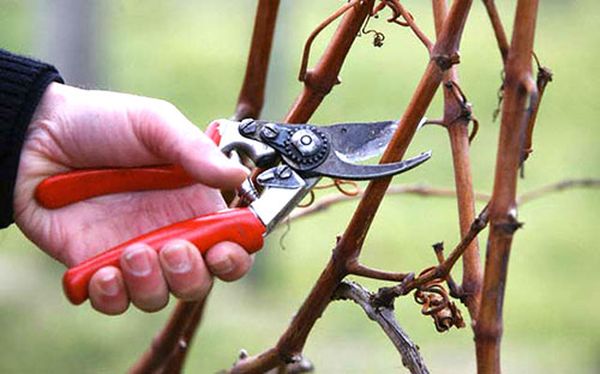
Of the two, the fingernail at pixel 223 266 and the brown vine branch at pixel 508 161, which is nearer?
the brown vine branch at pixel 508 161

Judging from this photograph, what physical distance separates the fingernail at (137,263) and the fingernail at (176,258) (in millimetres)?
18

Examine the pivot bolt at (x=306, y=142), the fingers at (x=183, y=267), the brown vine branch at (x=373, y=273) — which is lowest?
the fingers at (x=183, y=267)

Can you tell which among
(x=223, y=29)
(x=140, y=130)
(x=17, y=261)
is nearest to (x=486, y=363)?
(x=140, y=130)

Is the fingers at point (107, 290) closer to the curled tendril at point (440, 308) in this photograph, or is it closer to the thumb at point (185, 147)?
the thumb at point (185, 147)

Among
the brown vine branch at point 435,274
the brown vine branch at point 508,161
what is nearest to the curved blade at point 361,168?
the brown vine branch at point 435,274

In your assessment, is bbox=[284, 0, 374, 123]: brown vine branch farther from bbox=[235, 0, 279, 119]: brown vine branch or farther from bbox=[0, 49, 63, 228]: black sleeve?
bbox=[0, 49, 63, 228]: black sleeve

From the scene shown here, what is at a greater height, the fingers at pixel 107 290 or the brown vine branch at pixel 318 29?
the brown vine branch at pixel 318 29

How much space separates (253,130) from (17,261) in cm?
453

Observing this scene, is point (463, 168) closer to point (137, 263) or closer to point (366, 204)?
point (366, 204)

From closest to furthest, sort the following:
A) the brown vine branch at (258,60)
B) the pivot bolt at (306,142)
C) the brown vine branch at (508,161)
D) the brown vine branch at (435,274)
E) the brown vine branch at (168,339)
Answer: the brown vine branch at (508,161) < the brown vine branch at (435,274) < the pivot bolt at (306,142) < the brown vine branch at (258,60) < the brown vine branch at (168,339)

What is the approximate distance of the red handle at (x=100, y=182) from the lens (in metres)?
1.31

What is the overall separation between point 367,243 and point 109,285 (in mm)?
4738

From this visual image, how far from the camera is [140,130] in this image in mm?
1258

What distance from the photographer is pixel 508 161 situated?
0.85 metres
